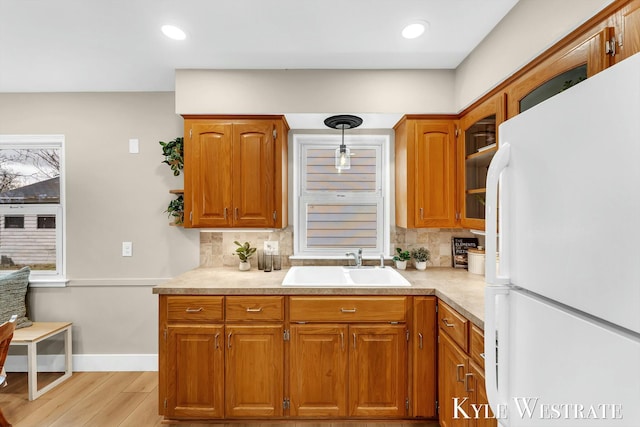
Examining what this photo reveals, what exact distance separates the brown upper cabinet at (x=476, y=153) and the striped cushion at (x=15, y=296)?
361 centimetres

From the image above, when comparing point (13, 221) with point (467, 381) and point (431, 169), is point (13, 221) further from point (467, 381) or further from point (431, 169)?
point (467, 381)

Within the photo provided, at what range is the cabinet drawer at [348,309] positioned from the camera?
202cm

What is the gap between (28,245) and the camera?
2842mm

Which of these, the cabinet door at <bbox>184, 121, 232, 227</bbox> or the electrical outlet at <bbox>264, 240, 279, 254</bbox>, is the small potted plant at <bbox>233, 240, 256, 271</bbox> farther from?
the cabinet door at <bbox>184, 121, 232, 227</bbox>

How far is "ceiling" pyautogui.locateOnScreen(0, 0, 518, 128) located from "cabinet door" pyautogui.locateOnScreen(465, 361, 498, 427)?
5.91 feet

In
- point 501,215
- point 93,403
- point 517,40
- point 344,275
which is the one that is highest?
point 517,40

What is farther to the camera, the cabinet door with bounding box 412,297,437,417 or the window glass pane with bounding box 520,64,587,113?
the cabinet door with bounding box 412,297,437,417

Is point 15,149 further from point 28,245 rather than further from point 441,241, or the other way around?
point 441,241

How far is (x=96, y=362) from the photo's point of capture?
2762 mm

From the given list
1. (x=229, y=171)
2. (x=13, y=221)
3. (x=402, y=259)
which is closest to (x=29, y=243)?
(x=13, y=221)

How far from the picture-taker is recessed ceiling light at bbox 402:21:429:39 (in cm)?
181

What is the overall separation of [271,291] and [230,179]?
0.91m

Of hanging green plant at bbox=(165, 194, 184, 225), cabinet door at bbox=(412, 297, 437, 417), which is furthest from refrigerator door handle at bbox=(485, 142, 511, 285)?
hanging green plant at bbox=(165, 194, 184, 225)

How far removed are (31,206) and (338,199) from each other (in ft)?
9.08
